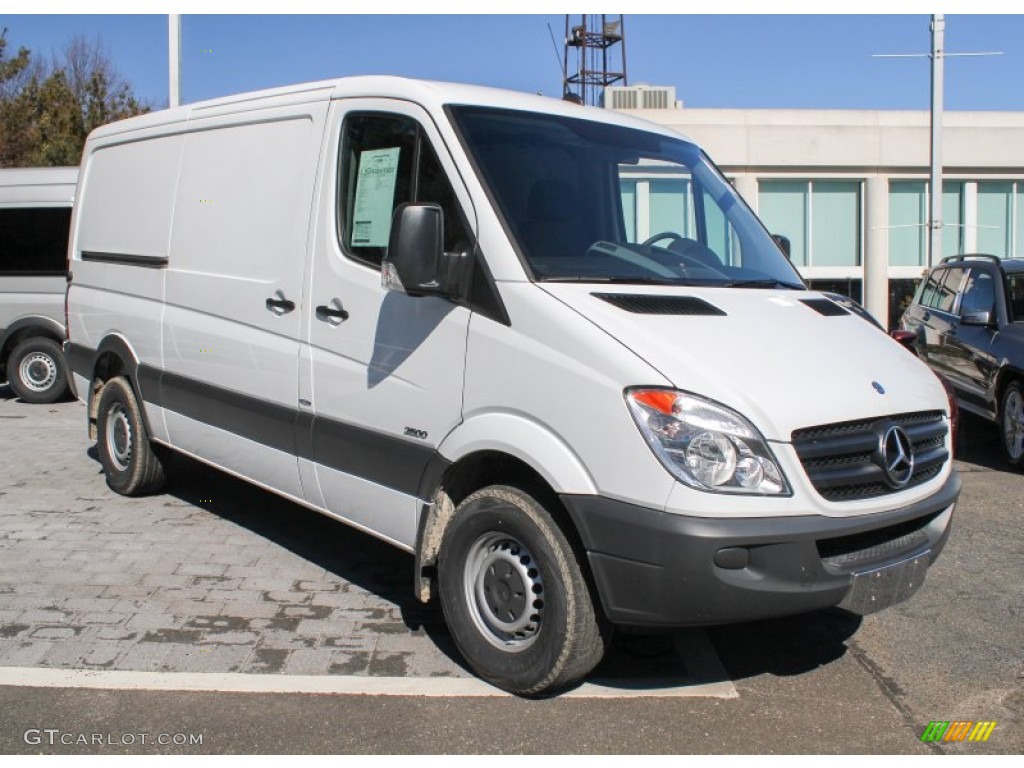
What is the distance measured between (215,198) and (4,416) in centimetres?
684

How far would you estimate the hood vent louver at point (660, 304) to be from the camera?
3951mm

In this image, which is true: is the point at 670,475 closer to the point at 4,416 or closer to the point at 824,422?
the point at 824,422

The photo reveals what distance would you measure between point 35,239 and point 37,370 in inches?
60.9

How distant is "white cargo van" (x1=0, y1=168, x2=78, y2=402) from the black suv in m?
9.65

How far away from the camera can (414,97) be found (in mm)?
4496

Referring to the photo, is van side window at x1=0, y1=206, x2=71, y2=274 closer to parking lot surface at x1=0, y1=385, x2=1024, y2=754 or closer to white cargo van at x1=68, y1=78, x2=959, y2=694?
parking lot surface at x1=0, y1=385, x2=1024, y2=754

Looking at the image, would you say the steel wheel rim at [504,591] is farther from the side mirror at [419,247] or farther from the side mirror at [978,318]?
the side mirror at [978,318]

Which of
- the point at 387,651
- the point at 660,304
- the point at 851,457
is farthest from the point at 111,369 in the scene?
the point at 851,457

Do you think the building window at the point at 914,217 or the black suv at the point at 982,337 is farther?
the building window at the point at 914,217

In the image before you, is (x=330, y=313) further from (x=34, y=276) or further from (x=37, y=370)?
(x=37, y=370)

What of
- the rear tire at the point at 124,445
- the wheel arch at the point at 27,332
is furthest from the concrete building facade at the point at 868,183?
the rear tire at the point at 124,445

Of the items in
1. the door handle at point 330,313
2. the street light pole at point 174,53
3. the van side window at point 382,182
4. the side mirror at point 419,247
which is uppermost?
the street light pole at point 174,53

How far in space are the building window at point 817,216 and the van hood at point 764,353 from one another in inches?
808

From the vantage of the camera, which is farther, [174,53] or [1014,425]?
[174,53]
